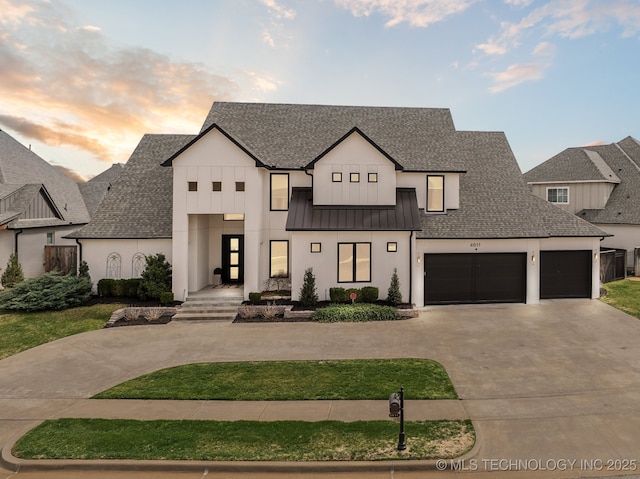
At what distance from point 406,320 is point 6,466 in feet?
43.0

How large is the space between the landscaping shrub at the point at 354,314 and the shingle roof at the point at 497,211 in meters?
4.29

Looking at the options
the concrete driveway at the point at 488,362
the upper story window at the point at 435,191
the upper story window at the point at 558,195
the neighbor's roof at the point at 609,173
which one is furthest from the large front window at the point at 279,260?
the upper story window at the point at 558,195

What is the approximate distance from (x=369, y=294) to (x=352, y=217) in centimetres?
387

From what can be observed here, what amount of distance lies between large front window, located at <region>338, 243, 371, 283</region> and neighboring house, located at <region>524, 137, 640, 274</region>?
20.1 meters

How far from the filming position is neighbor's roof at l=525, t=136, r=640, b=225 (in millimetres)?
26688

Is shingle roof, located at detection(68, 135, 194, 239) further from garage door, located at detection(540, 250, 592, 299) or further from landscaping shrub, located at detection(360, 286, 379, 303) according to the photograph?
garage door, located at detection(540, 250, 592, 299)

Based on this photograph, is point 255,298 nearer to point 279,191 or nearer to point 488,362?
point 279,191

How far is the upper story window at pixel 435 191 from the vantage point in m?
19.4

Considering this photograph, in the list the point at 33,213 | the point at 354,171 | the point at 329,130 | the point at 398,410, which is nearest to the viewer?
the point at 398,410

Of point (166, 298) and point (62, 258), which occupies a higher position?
point (62, 258)

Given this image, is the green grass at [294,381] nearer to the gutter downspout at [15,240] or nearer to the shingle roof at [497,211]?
the shingle roof at [497,211]

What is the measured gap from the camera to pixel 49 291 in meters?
16.7

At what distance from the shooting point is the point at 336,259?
17.4 metres

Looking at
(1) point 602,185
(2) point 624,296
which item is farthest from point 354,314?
(1) point 602,185
